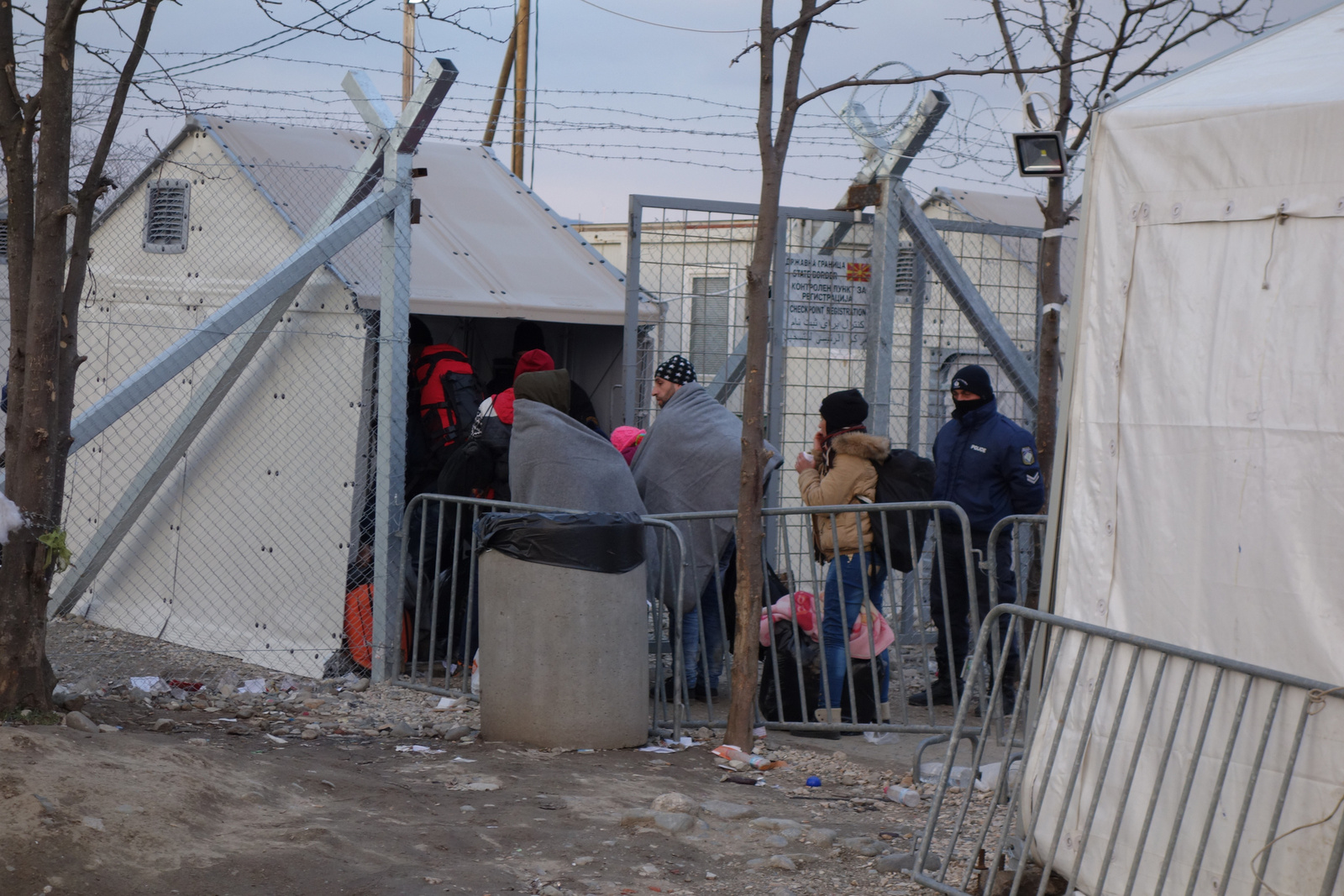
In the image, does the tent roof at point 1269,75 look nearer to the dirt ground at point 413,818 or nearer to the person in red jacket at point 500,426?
the dirt ground at point 413,818

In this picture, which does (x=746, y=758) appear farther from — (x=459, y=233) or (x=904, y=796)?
(x=459, y=233)

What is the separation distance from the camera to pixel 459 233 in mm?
8477

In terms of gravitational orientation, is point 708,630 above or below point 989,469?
below

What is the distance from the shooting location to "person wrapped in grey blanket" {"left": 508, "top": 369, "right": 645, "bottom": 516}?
6.36m

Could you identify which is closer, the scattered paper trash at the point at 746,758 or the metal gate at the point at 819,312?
the scattered paper trash at the point at 746,758

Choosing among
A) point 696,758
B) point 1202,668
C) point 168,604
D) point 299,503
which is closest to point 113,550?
point 168,604

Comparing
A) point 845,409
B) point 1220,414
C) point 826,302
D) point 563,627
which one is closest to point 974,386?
point 845,409

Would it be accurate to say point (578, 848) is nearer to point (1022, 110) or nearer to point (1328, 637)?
point (1328, 637)

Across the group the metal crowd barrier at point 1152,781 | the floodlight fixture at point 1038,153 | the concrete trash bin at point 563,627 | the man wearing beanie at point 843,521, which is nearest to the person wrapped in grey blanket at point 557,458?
the concrete trash bin at point 563,627

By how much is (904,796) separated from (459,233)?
498 cm

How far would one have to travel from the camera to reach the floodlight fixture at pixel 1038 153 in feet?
16.4

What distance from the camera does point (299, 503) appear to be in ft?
24.2

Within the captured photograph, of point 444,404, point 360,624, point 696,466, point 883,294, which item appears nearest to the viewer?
point 696,466

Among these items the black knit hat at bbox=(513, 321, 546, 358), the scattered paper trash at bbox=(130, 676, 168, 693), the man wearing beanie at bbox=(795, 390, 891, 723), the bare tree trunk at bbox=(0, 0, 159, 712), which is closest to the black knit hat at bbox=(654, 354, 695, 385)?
the man wearing beanie at bbox=(795, 390, 891, 723)
